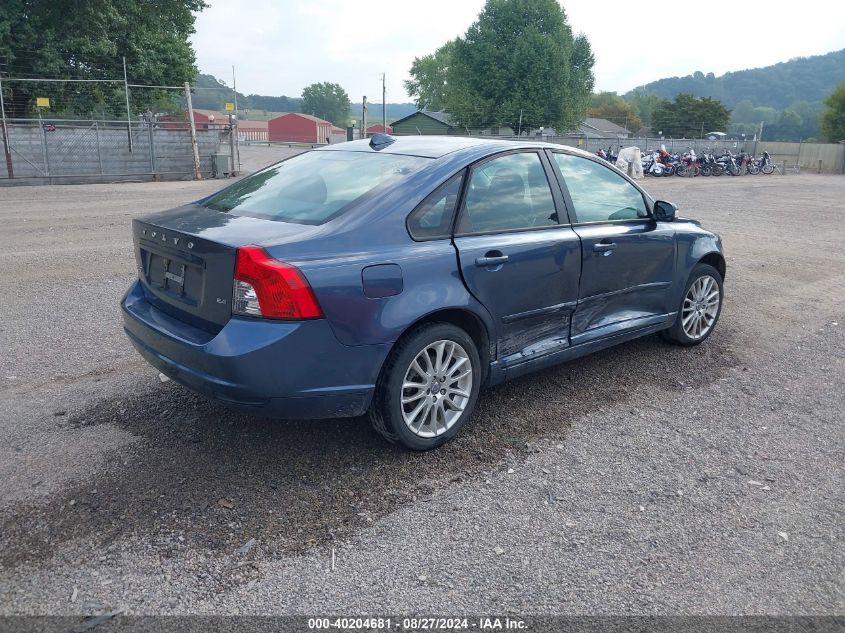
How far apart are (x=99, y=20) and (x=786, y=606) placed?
31.3 m

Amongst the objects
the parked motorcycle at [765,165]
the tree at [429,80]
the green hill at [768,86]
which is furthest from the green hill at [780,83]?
the parked motorcycle at [765,165]

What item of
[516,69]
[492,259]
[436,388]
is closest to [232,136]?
[492,259]

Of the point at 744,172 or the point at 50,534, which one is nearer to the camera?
the point at 50,534

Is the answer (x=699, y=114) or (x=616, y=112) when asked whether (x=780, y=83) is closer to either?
(x=616, y=112)

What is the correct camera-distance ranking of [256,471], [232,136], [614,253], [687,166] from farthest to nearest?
[687,166]
[232,136]
[614,253]
[256,471]

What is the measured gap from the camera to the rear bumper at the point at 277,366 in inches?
124

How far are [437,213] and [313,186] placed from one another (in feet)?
2.51

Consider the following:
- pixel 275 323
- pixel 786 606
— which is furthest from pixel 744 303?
pixel 275 323

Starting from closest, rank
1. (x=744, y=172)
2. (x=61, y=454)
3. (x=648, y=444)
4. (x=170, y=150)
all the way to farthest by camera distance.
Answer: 1. (x=61, y=454)
2. (x=648, y=444)
3. (x=170, y=150)
4. (x=744, y=172)

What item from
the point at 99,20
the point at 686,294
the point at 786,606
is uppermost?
the point at 99,20

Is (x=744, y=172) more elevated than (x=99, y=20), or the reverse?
(x=99, y=20)

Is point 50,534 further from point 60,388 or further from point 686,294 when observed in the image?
point 686,294

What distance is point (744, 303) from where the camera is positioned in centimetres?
751

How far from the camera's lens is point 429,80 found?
100 metres
